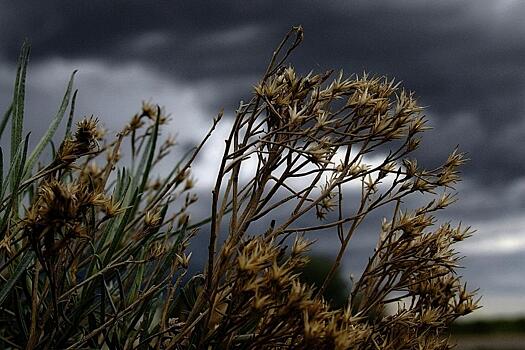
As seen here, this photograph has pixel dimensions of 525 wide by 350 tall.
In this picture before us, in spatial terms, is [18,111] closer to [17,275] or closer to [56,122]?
[56,122]

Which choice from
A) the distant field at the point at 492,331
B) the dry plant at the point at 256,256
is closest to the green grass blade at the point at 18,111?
the dry plant at the point at 256,256

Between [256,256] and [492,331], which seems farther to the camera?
[492,331]

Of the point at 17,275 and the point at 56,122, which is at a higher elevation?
the point at 56,122

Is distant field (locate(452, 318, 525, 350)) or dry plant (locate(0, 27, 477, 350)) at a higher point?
distant field (locate(452, 318, 525, 350))

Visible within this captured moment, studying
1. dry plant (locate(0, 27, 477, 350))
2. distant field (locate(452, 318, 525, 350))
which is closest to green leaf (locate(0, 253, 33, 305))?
dry plant (locate(0, 27, 477, 350))

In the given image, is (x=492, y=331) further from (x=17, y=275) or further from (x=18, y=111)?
(x=17, y=275)

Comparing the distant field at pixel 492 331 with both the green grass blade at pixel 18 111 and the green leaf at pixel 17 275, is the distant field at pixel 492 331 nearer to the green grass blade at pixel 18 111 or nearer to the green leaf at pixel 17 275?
the green grass blade at pixel 18 111

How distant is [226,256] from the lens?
2441 mm

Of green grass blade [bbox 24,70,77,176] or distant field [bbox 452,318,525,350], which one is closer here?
green grass blade [bbox 24,70,77,176]

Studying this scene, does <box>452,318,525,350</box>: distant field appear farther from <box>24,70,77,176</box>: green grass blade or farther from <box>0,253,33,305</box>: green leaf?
<box>0,253,33,305</box>: green leaf

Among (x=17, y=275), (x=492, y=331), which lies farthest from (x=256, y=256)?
(x=492, y=331)

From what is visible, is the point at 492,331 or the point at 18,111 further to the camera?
the point at 492,331

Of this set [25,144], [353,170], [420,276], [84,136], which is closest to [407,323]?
[420,276]

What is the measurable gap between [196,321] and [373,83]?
1016mm
